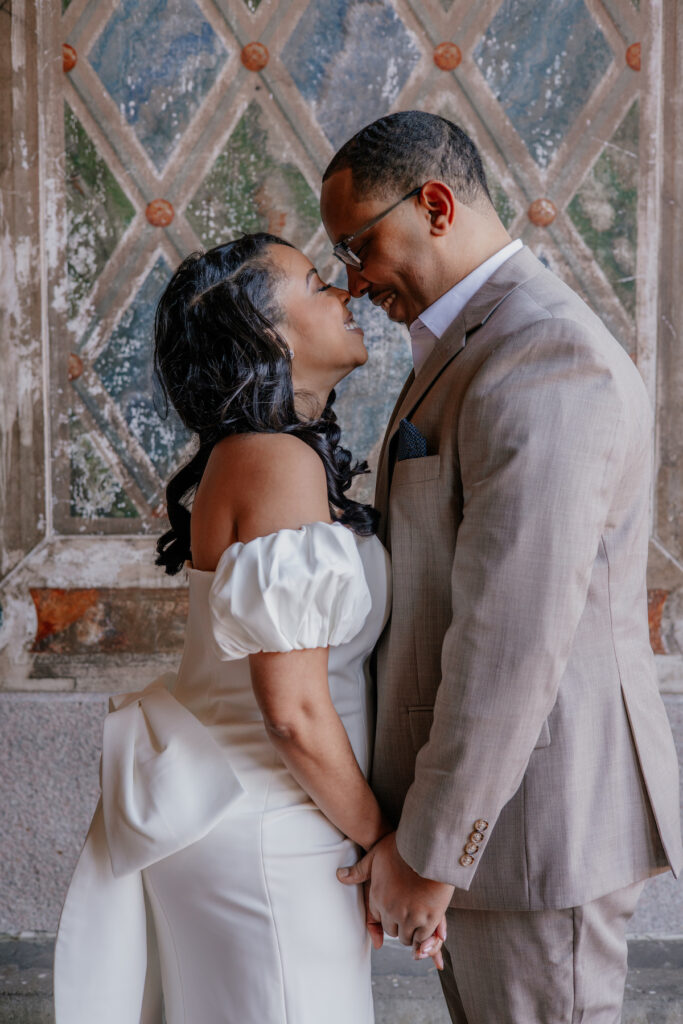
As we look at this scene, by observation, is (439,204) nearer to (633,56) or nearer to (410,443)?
(410,443)

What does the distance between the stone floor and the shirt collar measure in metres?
2.15

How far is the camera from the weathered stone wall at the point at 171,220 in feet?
10.3

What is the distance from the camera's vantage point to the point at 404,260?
1760 millimetres

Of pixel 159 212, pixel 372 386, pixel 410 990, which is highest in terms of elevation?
pixel 159 212

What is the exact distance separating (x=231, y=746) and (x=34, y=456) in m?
1.91

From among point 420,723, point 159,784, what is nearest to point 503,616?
point 420,723

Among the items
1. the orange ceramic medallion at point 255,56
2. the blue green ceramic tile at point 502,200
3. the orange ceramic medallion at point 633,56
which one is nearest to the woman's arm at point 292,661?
the blue green ceramic tile at point 502,200

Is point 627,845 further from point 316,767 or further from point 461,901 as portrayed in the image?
point 316,767

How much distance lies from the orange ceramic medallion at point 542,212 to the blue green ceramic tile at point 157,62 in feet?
3.85

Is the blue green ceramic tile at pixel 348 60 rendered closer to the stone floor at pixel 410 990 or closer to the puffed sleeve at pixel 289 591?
the puffed sleeve at pixel 289 591

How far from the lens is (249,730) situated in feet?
5.45

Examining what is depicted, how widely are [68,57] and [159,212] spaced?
1.94ft

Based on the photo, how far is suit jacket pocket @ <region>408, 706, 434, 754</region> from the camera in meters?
1.60

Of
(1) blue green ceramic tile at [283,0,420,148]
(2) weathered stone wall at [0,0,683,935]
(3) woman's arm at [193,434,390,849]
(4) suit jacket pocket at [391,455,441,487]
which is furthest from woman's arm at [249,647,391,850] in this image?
(1) blue green ceramic tile at [283,0,420,148]
